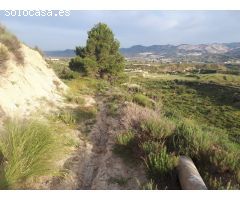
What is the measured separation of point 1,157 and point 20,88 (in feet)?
24.7

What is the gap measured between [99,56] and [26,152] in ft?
84.0

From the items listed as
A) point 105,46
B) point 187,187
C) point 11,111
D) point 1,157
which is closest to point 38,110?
point 11,111

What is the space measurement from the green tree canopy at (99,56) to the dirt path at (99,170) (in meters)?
20.7

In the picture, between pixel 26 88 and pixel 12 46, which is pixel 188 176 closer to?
pixel 26 88

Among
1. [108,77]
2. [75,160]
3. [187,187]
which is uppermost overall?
[187,187]

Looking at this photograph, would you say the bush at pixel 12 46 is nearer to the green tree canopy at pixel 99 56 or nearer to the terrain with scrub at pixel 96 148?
the terrain with scrub at pixel 96 148

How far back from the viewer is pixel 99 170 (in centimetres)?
692

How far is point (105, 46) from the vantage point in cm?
3088

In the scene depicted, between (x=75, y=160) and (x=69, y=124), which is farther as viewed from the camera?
(x=69, y=124)

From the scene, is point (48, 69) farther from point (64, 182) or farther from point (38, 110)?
point (64, 182)

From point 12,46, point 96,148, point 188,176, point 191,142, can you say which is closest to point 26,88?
point 12,46

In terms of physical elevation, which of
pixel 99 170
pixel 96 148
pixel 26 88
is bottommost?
pixel 96 148

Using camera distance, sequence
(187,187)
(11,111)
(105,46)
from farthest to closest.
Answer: (105,46) → (11,111) → (187,187)

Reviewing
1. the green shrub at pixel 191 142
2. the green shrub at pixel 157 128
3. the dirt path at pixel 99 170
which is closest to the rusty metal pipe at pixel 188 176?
the green shrub at pixel 191 142
